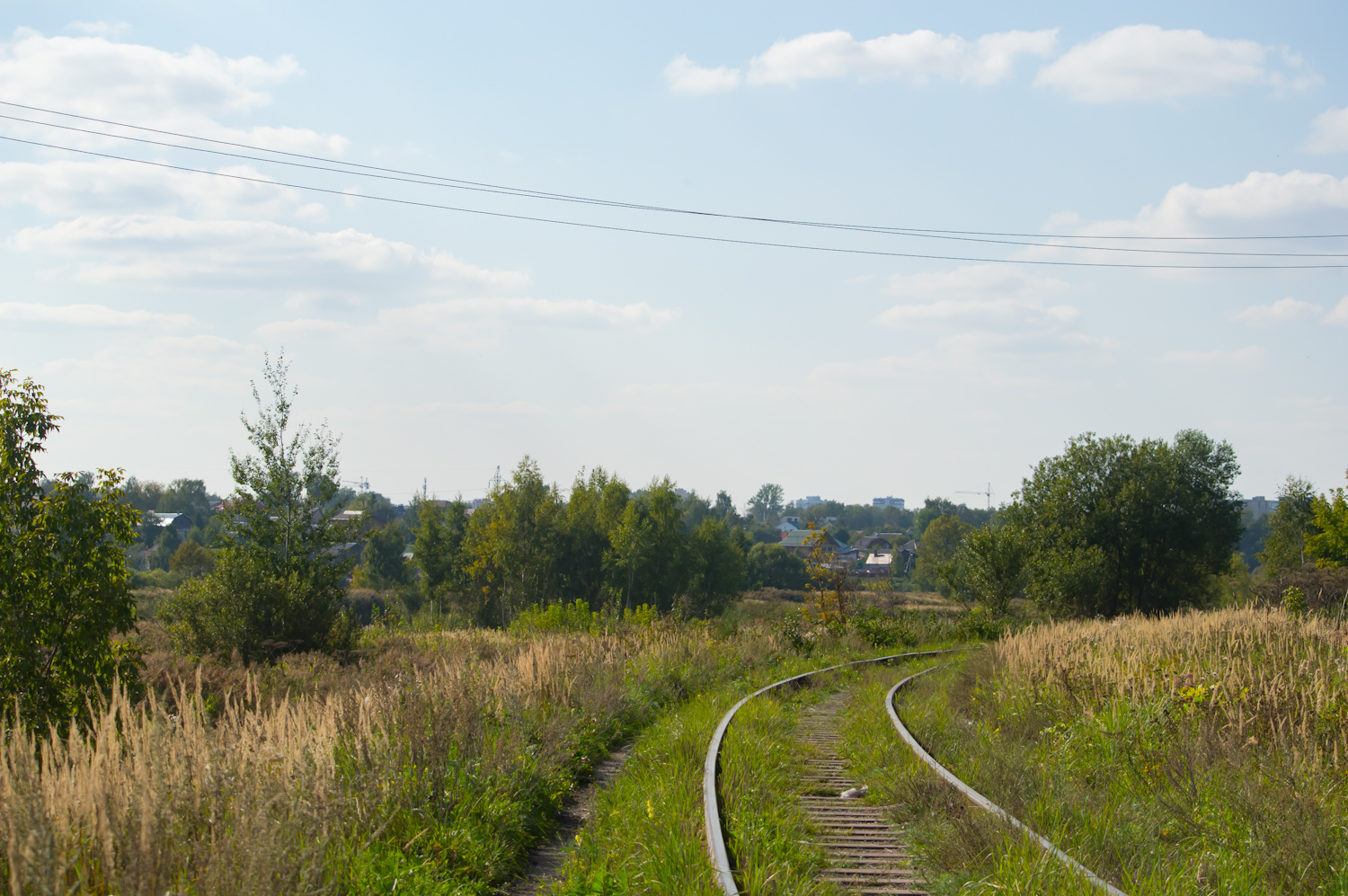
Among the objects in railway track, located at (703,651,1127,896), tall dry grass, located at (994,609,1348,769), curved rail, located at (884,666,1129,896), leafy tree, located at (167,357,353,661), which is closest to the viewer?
curved rail, located at (884,666,1129,896)

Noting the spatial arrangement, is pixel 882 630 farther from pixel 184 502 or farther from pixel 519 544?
pixel 184 502

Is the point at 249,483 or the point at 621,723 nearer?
the point at 621,723

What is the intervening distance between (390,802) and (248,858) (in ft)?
8.69

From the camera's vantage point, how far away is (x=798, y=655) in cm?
2562

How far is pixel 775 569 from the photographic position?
109 meters

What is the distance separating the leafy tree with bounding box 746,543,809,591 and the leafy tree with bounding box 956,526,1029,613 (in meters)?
65.8

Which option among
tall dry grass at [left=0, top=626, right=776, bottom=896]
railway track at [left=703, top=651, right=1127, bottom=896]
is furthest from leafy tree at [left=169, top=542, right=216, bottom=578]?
railway track at [left=703, top=651, right=1127, bottom=896]

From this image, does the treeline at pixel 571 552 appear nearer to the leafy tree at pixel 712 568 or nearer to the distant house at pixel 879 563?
the leafy tree at pixel 712 568

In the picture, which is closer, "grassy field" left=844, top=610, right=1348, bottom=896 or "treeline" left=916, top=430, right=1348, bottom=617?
"grassy field" left=844, top=610, right=1348, bottom=896

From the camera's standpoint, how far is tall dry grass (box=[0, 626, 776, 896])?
452cm

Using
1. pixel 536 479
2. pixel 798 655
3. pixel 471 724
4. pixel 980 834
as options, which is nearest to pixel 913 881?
pixel 980 834

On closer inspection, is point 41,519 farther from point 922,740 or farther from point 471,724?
point 922,740

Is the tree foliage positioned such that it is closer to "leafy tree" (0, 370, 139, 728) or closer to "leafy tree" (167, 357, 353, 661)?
"leafy tree" (167, 357, 353, 661)

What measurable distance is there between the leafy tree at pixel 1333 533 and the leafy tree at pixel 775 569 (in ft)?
198
